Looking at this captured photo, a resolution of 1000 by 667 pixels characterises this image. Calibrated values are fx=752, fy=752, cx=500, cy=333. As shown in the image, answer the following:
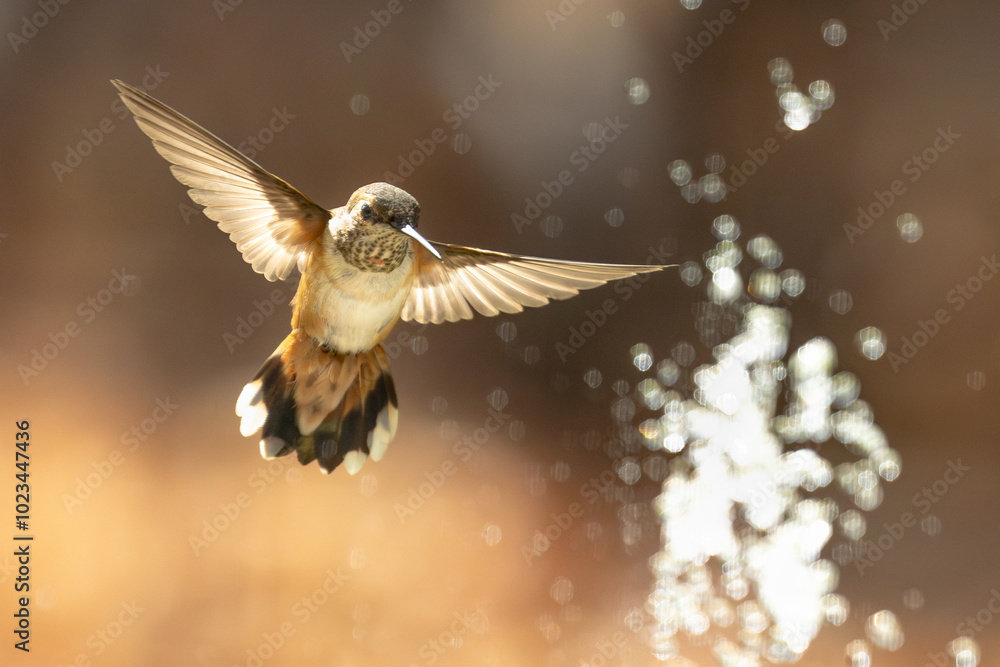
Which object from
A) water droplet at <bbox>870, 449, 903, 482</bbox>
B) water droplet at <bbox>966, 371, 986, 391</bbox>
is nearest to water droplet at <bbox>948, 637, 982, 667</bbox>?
water droplet at <bbox>870, 449, 903, 482</bbox>

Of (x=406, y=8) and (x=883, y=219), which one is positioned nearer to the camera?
(x=406, y=8)

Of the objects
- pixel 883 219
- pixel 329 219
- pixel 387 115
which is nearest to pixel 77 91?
pixel 387 115

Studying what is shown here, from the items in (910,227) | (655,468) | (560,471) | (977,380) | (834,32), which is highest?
(834,32)

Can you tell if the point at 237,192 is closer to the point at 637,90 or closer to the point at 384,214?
the point at 384,214

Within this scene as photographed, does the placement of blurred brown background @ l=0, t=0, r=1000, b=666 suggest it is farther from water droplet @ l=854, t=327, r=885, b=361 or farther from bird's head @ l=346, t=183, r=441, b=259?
bird's head @ l=346, t=183, r=441, b=259

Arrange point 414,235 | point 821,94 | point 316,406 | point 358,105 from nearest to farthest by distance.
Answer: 1. point 414,235
2. point 316,406
3. point 358,105
4. point 821,94

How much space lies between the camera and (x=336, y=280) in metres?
0.61

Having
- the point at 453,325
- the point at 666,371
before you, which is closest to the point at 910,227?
the point at 666,371

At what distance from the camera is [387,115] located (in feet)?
4.05

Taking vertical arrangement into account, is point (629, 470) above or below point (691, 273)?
below

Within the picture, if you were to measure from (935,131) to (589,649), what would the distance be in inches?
42.2

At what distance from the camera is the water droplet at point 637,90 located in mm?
1310

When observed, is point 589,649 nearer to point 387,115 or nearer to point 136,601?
point 136,601

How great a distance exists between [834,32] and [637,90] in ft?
1.18
